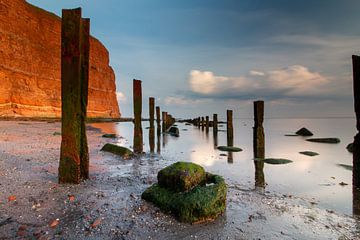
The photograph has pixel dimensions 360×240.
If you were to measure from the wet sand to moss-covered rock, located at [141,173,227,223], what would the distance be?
4.8 inches

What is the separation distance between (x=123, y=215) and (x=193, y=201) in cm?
104

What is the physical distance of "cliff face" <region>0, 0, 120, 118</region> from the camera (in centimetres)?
3453

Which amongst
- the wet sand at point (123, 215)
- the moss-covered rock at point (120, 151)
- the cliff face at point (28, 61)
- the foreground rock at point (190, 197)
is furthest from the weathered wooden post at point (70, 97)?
the cliff face at point (28, 61)

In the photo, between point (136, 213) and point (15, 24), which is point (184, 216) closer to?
point (136, 213)

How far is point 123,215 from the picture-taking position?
3.48 metres

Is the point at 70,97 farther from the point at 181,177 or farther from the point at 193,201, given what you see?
the point at 193,201

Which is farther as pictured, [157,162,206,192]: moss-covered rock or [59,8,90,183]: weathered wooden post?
[59,8,90,183]: weathered wooden post

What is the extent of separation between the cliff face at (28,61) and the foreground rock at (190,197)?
35.9 meters

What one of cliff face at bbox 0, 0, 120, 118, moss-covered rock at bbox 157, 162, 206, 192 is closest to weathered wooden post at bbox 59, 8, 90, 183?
moss-covered rock at bbox 157, 162, 206, 192

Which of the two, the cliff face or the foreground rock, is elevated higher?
the cliff face

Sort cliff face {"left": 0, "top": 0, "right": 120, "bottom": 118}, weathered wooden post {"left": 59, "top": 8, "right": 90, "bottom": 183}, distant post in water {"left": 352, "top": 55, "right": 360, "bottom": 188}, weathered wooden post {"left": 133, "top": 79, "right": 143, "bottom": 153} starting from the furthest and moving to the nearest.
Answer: cliff face {"left": 0, "top": 0, "right": 120, "bottom": 118}, weathered wooden post {"left": 133, "top": 79, "right": 143, "bottom": 153}, distant post in water {"left": 352, "top": 55, "right": 360, "bottom": 188}, weathered wooden post {"left": 59, "top": 8, "right": 90, "bottom": 183}

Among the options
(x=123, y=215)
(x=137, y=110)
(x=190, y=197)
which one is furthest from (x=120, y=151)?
(x=190, y=197)

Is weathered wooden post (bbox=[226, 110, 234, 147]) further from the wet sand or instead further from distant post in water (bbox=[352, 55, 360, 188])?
the wet sand

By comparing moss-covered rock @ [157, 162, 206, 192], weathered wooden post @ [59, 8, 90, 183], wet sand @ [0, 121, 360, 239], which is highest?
weathered wooden post @ [59, 8, 90, 183]
